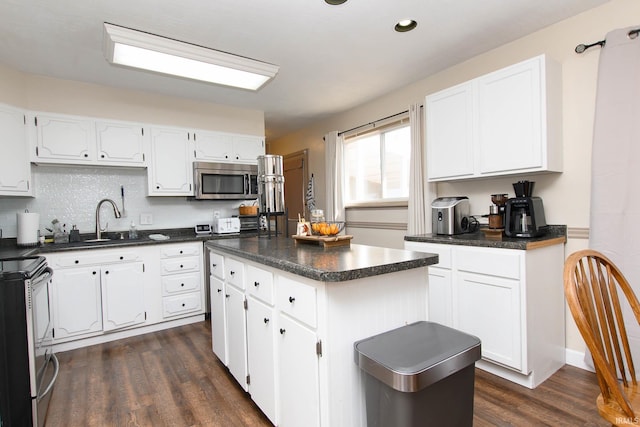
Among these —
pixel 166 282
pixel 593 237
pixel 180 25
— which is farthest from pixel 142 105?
pixel 593 237

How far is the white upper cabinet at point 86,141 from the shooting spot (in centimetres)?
310

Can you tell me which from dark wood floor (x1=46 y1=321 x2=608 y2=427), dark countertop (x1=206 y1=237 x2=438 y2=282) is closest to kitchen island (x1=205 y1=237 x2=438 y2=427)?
dark countertop (x1=206 y1=237 x2=438 y2=282)

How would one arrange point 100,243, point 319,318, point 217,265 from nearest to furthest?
point 319,318
point 217,265
point 100,243

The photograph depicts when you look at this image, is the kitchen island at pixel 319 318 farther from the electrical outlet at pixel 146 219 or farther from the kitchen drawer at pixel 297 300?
the electrical outlet at pixel 146 219

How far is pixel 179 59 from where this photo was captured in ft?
7.25

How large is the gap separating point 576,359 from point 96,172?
476cm

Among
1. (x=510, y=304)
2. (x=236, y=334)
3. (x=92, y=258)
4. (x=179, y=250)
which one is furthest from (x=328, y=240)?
(x=92, y=258)

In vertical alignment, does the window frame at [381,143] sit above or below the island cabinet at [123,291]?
above

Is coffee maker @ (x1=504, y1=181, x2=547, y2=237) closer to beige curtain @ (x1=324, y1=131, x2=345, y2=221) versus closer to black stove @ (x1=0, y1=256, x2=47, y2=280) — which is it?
beige curtain @ (x1=324, y1=131, x2=345, y2=221)

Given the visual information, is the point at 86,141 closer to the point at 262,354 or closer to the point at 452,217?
the point at 262,354

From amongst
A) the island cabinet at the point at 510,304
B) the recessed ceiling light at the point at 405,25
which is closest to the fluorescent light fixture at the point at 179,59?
the recessed ceiling light at the point at 405,25

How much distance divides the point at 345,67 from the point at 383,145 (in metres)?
1.25

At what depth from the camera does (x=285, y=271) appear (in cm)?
153

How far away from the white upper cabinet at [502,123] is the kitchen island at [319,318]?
134 cm
